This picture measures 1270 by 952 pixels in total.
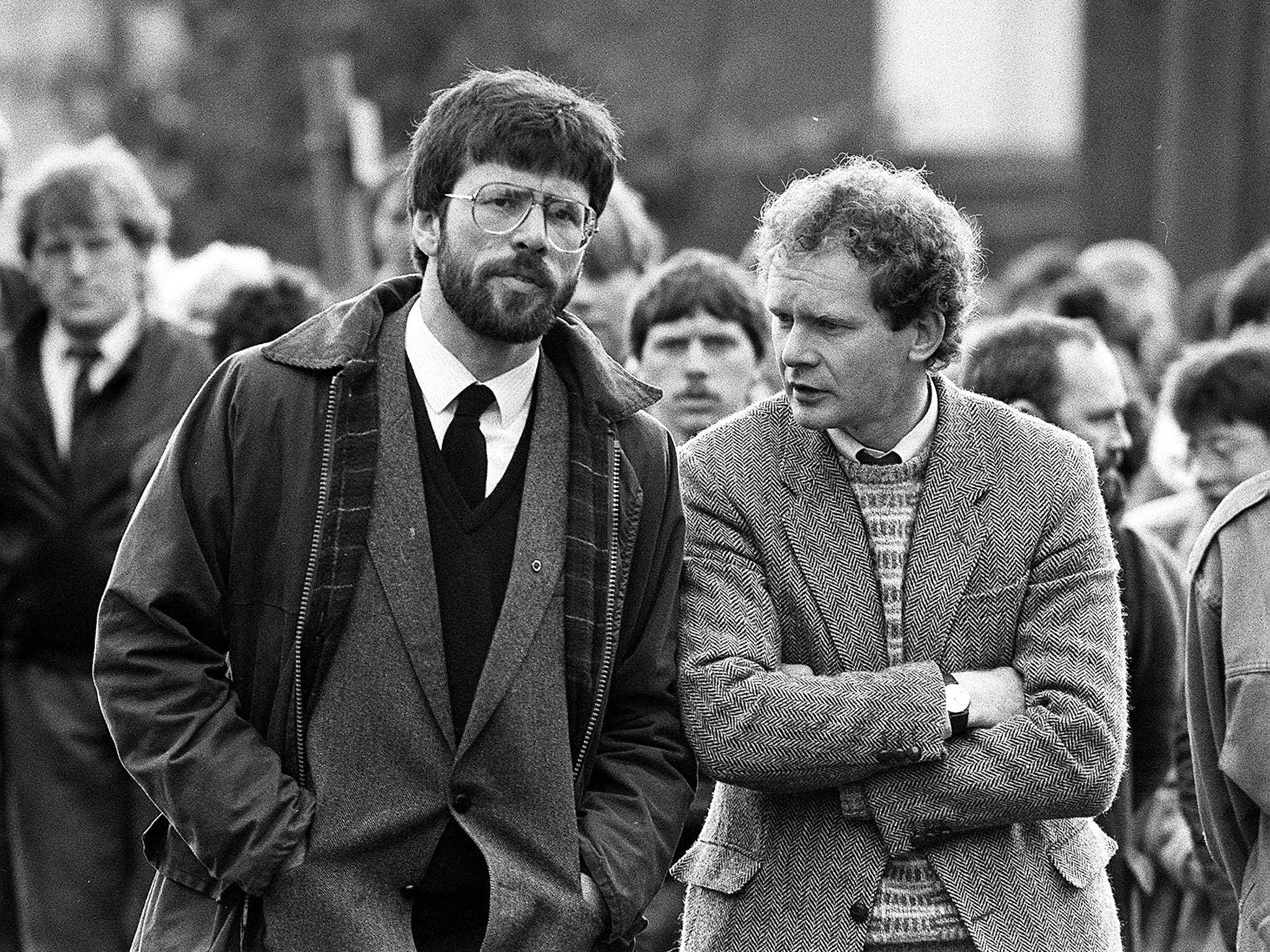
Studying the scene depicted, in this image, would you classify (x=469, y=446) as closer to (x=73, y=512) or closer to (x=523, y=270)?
(x=523, y=270)

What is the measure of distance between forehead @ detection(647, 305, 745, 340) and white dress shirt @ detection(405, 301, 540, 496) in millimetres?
1771

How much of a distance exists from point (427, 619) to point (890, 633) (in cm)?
88

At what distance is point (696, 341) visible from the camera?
19.4ft

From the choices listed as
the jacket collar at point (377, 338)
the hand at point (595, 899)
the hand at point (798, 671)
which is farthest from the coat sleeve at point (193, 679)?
the hand at point (798, 671)

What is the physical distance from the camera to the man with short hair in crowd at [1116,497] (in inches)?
208

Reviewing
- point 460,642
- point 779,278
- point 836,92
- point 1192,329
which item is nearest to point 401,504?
point 460,642

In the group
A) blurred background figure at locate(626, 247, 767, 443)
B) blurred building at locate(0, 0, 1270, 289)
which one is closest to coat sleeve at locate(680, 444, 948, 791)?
blurred background figure at locate(626, 247, 767, 443)

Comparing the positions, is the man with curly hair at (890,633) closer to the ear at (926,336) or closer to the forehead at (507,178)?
the ear at (926,336)

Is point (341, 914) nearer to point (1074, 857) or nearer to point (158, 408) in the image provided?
point (1074, 857)

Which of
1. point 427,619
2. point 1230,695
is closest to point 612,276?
point 427,619

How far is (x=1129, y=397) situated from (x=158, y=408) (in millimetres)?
3026

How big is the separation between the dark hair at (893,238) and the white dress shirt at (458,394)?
604mm

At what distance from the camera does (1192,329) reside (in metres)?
9.97

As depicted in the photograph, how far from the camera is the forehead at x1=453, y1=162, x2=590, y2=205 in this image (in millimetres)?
4055
